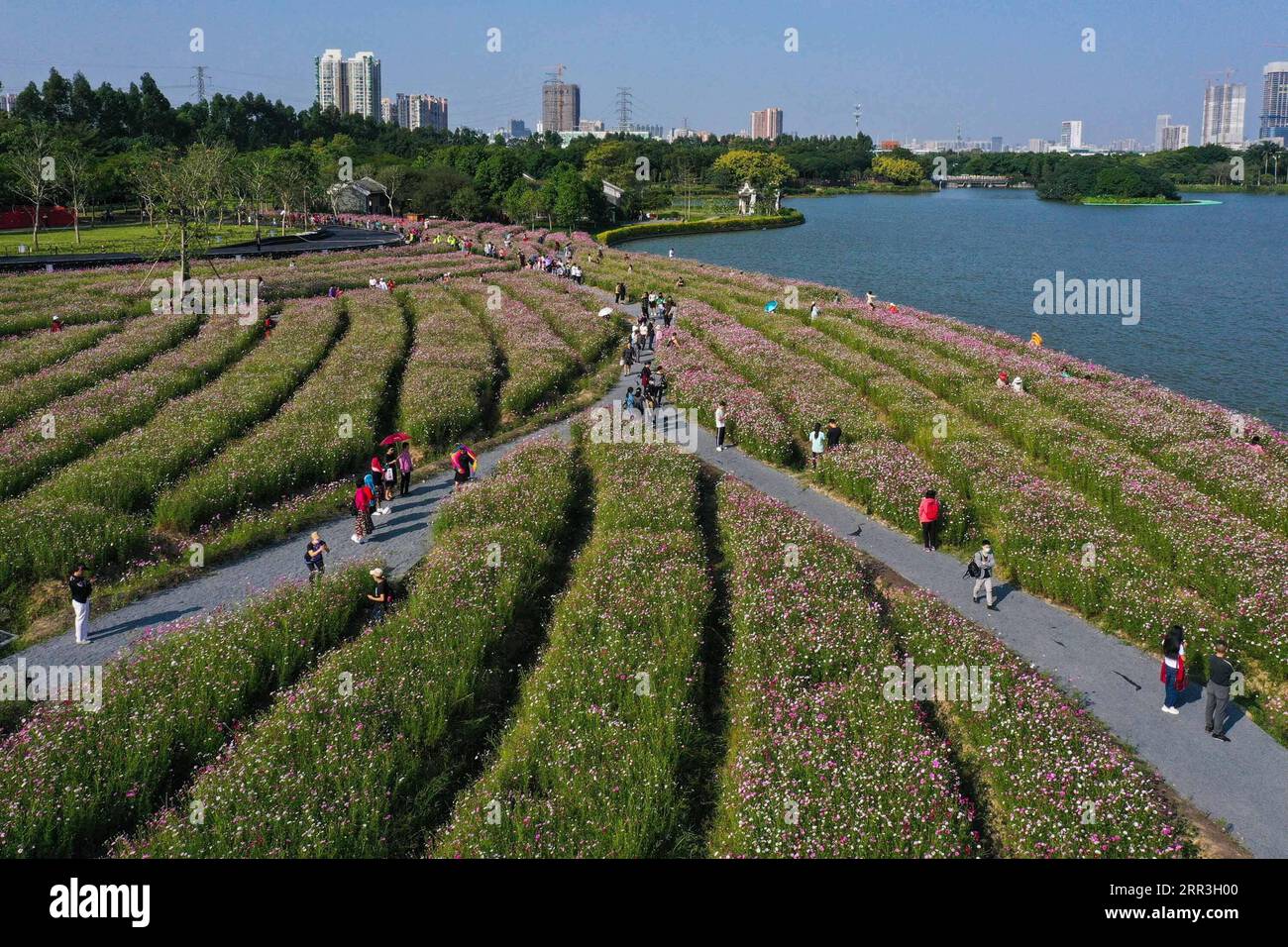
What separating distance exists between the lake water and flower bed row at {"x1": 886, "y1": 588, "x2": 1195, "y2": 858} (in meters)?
32.4

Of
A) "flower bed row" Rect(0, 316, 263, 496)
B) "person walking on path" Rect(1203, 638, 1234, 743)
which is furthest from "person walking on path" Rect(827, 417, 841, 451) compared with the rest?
"flower bed row" Rect(0, 316, 263, 496)

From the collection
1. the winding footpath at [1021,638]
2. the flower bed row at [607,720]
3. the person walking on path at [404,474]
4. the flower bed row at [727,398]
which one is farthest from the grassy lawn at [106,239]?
the flower bed row at [607,720]

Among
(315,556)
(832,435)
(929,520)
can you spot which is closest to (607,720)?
(315,556)

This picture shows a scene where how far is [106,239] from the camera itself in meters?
79.5

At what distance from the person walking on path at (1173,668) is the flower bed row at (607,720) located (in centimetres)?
820

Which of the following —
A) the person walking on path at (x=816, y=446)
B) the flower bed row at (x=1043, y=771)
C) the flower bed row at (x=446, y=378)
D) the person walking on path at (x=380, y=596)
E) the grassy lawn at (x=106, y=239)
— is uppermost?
the grassy lawn at (x=106, y=239)

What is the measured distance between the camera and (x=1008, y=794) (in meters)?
12.5

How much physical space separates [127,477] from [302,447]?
485cm

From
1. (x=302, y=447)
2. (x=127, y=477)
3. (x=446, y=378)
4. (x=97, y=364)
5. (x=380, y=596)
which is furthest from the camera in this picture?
(x=97, y=364)

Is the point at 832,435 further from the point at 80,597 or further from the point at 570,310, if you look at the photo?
the point at 570,310

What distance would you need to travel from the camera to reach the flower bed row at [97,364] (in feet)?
101

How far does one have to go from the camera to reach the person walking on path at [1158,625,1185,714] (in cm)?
1488

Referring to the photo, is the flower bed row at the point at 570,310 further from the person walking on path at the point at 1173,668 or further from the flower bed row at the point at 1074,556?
the person walking on path at the point at 1173,668
